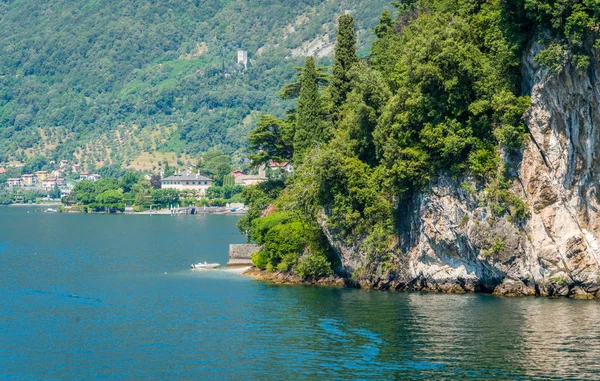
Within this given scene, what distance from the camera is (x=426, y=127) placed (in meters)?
72.9

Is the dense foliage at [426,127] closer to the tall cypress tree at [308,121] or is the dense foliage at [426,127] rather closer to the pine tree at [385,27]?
the tall cypress tree at [308,121]

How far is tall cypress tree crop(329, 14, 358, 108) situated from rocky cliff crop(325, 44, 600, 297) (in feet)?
72.3

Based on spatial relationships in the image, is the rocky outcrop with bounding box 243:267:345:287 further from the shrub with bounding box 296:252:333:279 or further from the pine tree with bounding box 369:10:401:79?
the pine tree with bounding box 369:10:401:79

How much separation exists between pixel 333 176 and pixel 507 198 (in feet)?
48.5

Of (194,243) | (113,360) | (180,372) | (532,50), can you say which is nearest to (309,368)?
(180,372)

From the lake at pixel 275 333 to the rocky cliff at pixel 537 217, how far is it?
6.19ft

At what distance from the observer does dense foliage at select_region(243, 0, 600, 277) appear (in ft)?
220

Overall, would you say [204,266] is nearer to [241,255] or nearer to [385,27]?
[241,255]

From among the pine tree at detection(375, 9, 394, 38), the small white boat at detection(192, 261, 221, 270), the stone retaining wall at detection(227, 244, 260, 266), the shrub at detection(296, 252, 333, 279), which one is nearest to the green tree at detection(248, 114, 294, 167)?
the stone retaining wall at detection(227, 244, 260, 266)

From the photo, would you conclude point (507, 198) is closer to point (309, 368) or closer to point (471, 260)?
point (471, 260)

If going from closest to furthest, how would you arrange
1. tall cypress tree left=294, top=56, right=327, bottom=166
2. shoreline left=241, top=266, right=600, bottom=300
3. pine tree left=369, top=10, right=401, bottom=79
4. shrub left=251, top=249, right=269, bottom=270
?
shoreline left=241, top=266, right=600, bottom=300 → pine tree left=369, top=10, right=401, bottom=79 → shrub left=251, top=249, right=269, bottom=270 → tall cypress tree left=294, top=56, right=327, bottom=166

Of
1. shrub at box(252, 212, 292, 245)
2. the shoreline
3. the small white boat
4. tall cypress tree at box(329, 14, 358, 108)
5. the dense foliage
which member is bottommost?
the shoreline

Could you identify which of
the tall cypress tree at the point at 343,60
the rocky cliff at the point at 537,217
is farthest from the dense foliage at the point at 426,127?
the tall cypress tree at the point at 343,60

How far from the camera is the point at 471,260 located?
72438 millimetres
